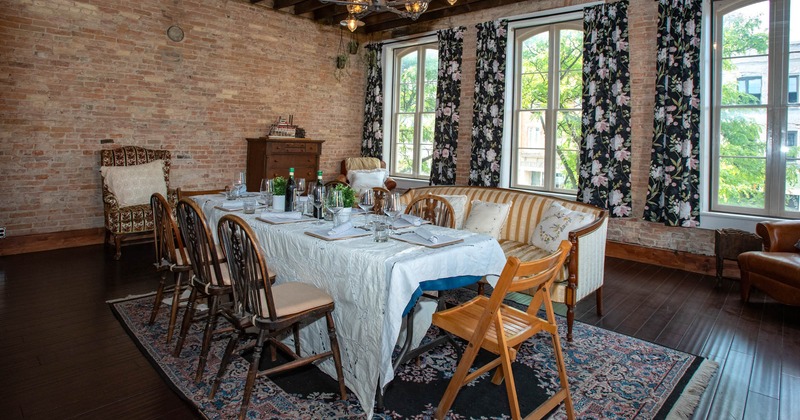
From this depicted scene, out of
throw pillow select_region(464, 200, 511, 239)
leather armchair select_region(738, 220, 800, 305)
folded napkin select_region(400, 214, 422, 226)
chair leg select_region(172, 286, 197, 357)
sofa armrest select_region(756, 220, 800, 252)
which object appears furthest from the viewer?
throw pillow select_region(464, 200, 511, 239)

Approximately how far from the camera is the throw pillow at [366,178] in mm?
7621

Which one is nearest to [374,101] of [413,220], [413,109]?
[413,109]

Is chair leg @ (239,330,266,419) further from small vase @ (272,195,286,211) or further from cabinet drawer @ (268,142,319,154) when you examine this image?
cabinet drawer @ (268,142,319,154)

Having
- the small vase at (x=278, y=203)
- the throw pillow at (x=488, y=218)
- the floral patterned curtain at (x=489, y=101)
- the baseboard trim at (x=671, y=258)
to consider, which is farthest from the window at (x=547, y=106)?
the small vase at (x=278, y=203)

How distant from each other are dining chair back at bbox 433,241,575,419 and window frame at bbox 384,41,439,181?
5.92 metres

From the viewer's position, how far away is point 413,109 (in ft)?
27.9

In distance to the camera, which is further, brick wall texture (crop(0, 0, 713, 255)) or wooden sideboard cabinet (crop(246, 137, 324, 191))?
wooden sideboard cabinet (crop(246, 137, 324, 191))

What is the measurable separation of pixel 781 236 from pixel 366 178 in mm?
5235

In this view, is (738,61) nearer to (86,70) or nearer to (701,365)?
(701,365)

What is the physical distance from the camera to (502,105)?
6.84m

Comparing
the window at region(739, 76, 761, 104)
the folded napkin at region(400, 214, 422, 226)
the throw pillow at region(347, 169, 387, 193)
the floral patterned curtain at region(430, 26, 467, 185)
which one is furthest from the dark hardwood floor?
the throw pillow at region(347, 169, 387, 193)

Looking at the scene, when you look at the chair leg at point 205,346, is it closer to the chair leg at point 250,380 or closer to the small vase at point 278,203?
the chair leg at point 250,380

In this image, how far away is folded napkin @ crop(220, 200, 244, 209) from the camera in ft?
11.8

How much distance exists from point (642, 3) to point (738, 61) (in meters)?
1.25
